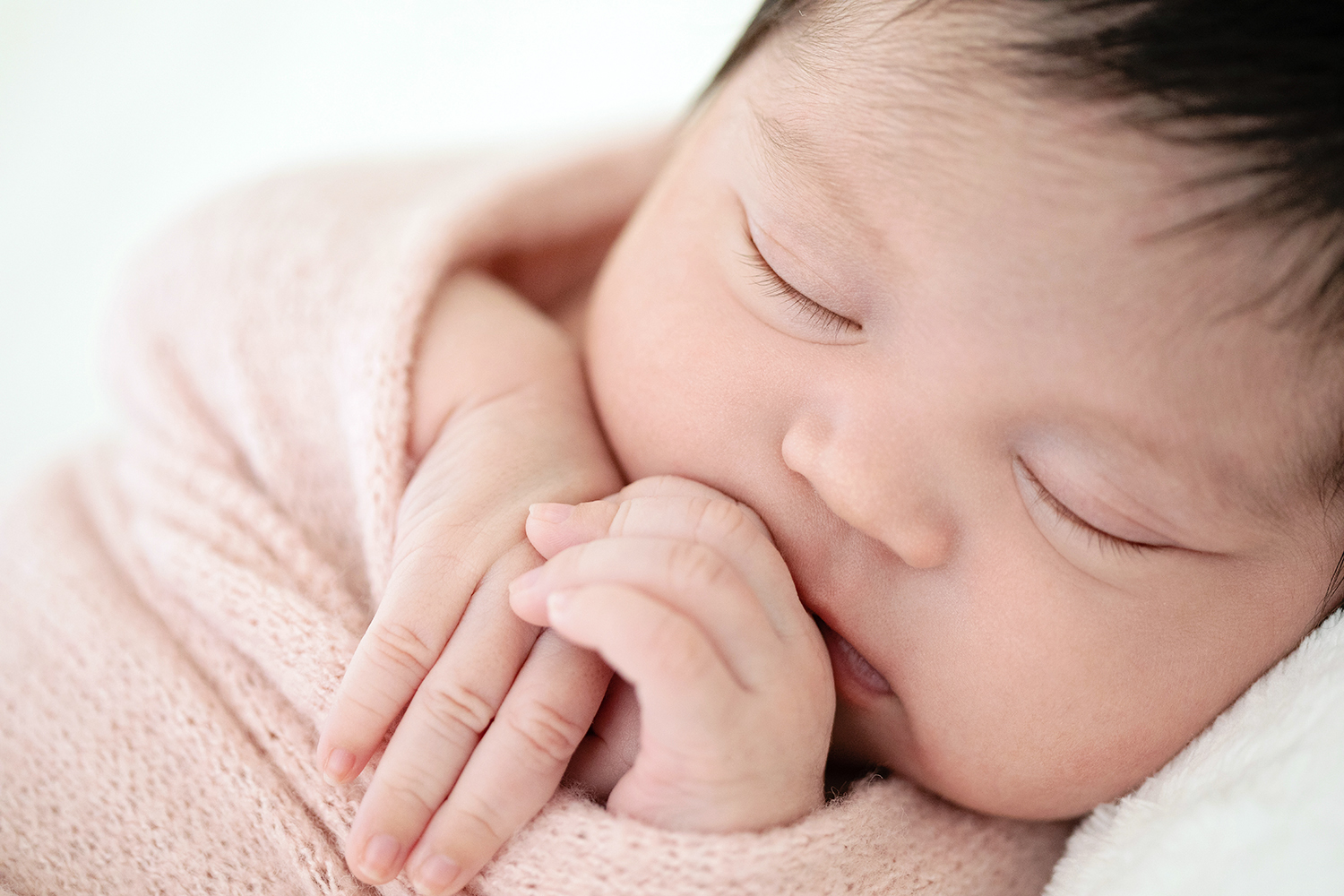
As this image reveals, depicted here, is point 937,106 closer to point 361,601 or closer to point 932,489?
point 932,489

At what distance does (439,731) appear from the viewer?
0.71 m

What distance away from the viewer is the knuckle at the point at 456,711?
2.35ft

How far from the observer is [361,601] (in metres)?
0.93

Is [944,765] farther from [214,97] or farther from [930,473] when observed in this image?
[214,97]

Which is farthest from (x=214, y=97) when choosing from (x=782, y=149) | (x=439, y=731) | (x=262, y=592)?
(x=439, y=731)

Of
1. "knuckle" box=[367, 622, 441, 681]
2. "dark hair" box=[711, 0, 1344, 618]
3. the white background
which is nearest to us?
"dark hair" box=[711, 0, 1344, 618]

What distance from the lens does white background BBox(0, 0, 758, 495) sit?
5.82 ft

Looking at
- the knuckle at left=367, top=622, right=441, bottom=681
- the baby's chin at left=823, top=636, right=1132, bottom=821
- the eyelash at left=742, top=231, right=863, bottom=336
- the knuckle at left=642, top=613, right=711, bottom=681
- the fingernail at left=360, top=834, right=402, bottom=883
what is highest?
the eyelash at left=742, top=231, right=863, bottom=336

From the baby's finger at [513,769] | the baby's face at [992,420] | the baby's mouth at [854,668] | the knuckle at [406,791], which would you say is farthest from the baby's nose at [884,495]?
the knuckle at [406,791]

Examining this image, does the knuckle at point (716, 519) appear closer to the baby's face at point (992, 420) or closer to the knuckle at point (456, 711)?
the baby's face at point (992, 420)

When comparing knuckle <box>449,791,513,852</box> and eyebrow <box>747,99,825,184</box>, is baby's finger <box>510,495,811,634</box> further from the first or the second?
eyebrow <box>747,99,825,184</box>

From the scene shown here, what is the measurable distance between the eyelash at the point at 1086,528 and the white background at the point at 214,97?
1265 mm

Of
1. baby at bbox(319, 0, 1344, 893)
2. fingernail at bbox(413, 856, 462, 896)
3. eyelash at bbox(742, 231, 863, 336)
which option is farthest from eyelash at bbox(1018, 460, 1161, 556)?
fingernail at bbox(413, 856, 462, 896)

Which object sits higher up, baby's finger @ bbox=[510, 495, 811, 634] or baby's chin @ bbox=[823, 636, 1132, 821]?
baby's finger @ bbox=[510, 495, 811, 634]
